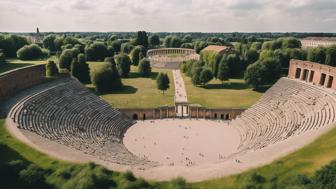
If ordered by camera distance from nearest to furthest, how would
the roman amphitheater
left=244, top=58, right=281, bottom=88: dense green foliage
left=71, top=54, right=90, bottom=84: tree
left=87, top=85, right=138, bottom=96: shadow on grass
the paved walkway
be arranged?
1. the roman amphitheater
2. the paved walkway
3. left=244, top=58, right=281, bottom=88: dense green foliage
4. left=87, top=85, right=138, bottom=96: shadow on grass
5. left=71, top=54, right=90, bottom=84: tree

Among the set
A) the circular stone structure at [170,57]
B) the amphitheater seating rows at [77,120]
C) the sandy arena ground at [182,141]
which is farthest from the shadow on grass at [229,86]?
the circular stone structure at [170,57]

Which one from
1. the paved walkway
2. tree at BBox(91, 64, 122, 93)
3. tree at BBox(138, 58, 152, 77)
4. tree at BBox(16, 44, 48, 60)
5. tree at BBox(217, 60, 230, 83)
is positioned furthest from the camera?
tree at BBox(16, 44, 48, 60)

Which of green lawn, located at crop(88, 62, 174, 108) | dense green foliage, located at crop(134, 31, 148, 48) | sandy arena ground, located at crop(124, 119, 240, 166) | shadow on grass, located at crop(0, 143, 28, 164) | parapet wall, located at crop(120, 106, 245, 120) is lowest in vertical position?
sandy arena ground, located at crop(124, 119, 240, 166)

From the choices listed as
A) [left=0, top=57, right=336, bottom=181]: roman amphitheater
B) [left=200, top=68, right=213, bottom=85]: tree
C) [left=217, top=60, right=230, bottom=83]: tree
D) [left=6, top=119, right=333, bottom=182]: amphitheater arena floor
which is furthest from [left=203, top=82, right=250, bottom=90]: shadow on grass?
[left=6, top=119, right=333, bottom=182]: amphitheater arena floor

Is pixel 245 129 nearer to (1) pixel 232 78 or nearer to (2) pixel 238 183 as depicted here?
(2) pixel 238 183

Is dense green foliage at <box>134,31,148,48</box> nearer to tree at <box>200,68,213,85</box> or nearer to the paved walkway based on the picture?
the paved walkway

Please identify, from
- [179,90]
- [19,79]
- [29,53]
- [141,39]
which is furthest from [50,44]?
[19,79]

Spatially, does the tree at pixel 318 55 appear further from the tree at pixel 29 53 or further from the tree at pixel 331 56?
the tree at pixel 29 53
